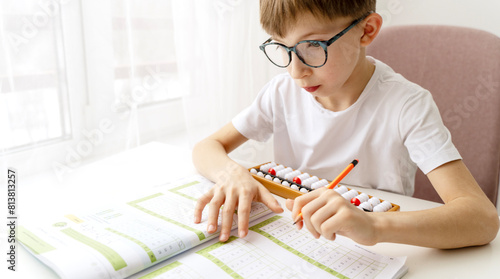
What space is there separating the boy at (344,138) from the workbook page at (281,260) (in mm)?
30

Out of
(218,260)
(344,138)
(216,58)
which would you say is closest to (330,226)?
(218,260)

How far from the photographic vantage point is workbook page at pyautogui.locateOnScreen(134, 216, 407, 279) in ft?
1.83

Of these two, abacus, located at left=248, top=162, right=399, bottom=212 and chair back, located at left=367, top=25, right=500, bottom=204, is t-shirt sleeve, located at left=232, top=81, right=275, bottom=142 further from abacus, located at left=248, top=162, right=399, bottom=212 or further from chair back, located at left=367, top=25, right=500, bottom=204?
chair back, located at left=367, top=25, right=500, bottom=204

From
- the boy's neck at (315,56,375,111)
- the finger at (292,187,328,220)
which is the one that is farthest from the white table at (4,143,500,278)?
the boy's neck at (315,56,375,111)

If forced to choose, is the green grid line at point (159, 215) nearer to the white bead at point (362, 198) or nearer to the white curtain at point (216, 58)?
the white bead at point (362, 198)

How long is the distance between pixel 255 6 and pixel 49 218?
3.75ft

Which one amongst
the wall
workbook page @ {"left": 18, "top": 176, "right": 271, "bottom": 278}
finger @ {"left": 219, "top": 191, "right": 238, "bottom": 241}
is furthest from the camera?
the wall

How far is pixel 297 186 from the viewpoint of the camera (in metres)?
0.82

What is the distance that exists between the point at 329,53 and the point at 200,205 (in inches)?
15.6

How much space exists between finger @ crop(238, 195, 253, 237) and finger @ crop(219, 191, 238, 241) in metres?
0.01

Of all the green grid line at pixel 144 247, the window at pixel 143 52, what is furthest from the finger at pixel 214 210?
the window at pixel 143 52

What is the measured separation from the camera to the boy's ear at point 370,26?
0.86 meters

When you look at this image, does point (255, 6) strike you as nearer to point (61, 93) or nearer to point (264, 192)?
point (61, 93)

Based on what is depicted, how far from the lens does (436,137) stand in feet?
2.72
